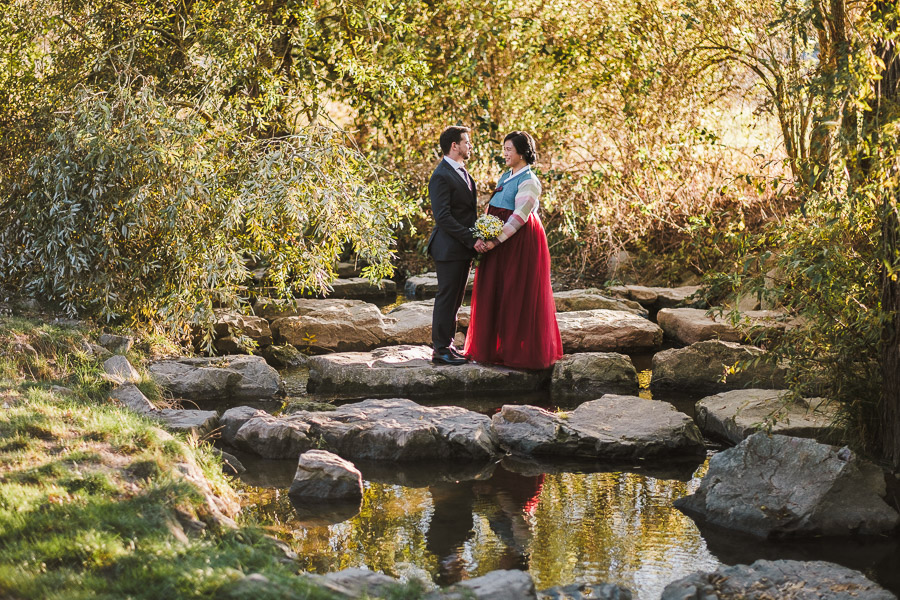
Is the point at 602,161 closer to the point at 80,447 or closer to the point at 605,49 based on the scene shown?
the point at 605,49

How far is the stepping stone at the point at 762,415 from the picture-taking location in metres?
6.92

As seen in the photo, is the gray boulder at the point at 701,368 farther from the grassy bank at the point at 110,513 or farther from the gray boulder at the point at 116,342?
the gray boulder at the point at 116,342

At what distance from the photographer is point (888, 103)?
5684 mm

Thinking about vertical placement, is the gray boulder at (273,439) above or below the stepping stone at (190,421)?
below

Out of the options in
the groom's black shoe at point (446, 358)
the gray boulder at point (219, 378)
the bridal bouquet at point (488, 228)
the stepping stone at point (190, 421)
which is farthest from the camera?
the groom's black shoe at point (446, 358)

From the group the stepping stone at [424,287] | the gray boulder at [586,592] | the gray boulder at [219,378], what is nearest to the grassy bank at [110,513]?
the gray boulder at [586,592]

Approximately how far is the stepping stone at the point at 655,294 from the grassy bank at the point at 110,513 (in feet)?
28.0

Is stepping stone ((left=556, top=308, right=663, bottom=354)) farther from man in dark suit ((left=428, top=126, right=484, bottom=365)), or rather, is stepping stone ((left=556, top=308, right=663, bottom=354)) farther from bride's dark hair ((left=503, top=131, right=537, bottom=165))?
bride's dark hair ((left=503, top=131, right=537, bottom=165))

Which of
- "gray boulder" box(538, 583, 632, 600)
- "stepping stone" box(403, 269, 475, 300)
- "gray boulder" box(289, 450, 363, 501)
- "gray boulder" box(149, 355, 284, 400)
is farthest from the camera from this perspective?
"stepping stone" box(403, 269, 475, 300)

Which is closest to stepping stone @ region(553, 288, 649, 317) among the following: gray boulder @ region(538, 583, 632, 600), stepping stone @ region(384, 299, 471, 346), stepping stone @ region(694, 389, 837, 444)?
stepping stone @ region(384, 299, 471, 346)

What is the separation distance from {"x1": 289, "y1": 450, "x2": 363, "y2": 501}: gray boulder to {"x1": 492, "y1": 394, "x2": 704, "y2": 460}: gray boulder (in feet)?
5.39

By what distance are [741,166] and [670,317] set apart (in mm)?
4423

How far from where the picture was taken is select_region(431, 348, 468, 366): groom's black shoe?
31.0 ft

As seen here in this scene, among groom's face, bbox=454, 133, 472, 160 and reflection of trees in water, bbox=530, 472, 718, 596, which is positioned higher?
groom's face, bbox=454, 133, 472, 160
